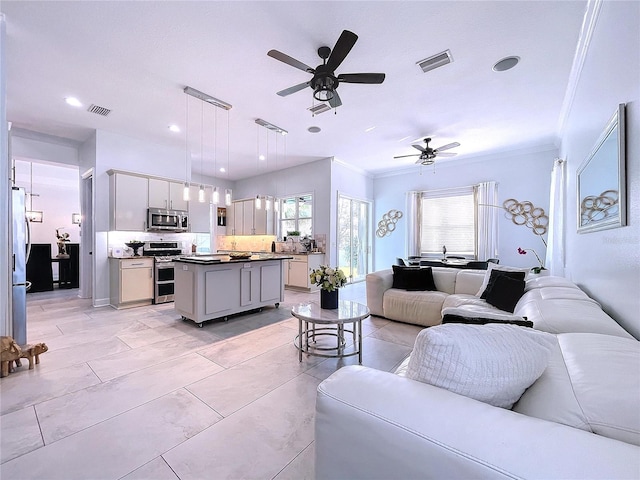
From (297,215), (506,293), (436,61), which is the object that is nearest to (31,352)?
(506,293)

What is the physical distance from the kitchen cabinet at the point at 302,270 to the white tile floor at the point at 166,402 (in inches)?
108

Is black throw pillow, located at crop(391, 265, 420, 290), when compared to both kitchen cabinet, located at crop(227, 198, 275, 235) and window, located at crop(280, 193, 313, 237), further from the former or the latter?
kitchen cabinet, located at crop(227, 198, 275, 235)

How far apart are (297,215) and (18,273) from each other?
5.34 meters

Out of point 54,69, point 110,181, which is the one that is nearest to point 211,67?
point 54,69

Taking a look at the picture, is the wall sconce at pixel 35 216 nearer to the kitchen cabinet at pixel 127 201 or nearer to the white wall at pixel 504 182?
the kitchen cabinet at pixel 127 201

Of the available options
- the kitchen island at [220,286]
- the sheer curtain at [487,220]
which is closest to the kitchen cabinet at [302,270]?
the kitchen island at [220,286]

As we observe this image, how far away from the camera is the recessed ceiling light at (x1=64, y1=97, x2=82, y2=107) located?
376 cm

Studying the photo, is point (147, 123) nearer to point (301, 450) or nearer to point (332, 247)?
point (332, 247)

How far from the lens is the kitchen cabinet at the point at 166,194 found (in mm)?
5352

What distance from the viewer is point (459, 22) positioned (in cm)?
243

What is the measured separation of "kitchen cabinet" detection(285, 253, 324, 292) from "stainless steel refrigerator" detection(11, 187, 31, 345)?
14.4 ft

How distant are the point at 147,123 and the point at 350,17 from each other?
387cm

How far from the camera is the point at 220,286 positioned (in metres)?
3.92

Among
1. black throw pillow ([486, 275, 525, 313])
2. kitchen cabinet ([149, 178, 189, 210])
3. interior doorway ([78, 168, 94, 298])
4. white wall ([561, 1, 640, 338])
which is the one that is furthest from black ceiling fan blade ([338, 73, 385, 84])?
interior doorway ([78, 168, 94, 298])
